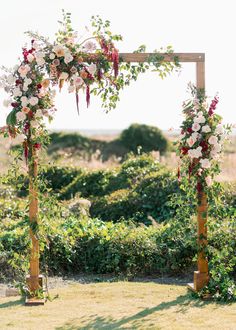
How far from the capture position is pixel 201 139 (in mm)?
7234

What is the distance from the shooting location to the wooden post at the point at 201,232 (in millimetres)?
7371

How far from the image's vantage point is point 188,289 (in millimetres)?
7723

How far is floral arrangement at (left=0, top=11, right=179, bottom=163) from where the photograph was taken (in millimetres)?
7000

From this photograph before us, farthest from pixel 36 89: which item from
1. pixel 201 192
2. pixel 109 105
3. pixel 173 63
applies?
pixel 201 192

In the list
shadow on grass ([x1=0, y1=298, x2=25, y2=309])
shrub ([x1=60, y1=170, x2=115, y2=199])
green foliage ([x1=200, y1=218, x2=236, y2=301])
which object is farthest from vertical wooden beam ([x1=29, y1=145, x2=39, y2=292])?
shrub ([x1=60, y1=170, x2=115, y2=199])

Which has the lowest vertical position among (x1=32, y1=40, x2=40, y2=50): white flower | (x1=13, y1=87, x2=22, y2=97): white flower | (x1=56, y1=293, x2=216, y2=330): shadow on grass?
(x1=56, y1=293, x2=216, y2=330): shadow on grass

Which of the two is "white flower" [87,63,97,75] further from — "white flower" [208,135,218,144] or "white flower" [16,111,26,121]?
"white flower" [208,135,218,144]

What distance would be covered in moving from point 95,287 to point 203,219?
4.99 ft

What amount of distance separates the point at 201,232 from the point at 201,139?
1.02m

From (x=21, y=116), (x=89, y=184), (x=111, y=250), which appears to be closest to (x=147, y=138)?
(x=89, y=184)

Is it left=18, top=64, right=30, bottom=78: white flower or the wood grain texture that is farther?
the wood grain texture

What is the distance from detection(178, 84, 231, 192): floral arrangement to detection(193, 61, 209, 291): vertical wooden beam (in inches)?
3.9

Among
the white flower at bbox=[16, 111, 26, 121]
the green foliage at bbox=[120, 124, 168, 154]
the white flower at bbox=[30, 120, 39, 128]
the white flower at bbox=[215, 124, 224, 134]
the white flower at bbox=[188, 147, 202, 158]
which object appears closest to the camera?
the white flower at bbox=[16, 111, 26, 121]

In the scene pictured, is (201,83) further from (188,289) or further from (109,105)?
(188,289)
